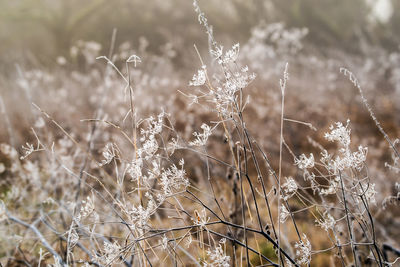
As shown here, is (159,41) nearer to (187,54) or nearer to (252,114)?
(187,54)

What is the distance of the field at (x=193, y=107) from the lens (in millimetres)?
1669

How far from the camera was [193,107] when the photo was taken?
4.86m

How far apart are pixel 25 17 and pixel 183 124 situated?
17.9 ft

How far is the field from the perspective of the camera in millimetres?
1669

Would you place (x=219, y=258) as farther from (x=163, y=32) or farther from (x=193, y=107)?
(x=163, y=32)

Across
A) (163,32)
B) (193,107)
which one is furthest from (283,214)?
(163,32)

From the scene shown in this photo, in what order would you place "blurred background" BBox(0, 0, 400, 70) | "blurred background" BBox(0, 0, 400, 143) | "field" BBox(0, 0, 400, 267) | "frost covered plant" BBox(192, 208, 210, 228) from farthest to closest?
"blurred background" BBox(0, 0, 400, 70) < "blurred background" BBox(0, 0, 400, 143) < "field" BBox(0, 0, 400, 267) < "frost covered plant" BBox(192, 208, 210, 228)

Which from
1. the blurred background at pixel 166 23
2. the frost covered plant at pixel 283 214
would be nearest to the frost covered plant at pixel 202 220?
the frost covered plant at pixel 283 214

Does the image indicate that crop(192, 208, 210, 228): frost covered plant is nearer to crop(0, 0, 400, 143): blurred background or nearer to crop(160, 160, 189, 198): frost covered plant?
crop(160, 160, 189, 198): frost covered plant

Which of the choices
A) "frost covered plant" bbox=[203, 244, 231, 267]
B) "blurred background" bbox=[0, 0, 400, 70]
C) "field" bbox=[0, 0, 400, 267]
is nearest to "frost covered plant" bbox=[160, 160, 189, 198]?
"field" bbox=[0, 0, 400, 267]

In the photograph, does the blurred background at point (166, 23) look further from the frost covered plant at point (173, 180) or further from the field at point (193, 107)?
the frost covered plant at point (173, 180)

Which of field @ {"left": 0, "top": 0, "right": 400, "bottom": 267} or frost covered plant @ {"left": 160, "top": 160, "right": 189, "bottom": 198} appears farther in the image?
field @ {"left": 0, "top": 0, "right": 400, "bottom": 267}

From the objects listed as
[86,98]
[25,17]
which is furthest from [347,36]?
[25,17]

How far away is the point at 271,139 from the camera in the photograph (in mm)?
4176
